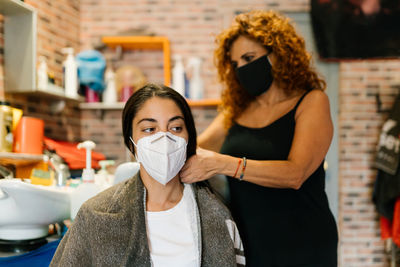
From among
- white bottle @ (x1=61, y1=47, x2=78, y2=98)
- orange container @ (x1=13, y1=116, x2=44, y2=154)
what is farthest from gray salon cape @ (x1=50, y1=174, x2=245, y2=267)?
white bottle @ (x1=61, y1=47, x2=78, y2=98)

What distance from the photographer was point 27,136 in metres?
2.20

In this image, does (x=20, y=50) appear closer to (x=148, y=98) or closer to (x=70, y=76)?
(x=70, y=76)

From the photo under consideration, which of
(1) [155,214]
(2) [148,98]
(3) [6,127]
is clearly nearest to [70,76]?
(3) [6,127]

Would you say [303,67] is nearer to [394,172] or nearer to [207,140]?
[207,140]

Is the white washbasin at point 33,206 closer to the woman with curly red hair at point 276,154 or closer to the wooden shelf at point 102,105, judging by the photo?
the woman with curly red hair at point 276,154

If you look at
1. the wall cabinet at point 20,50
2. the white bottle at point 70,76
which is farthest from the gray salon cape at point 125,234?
the white bottle at point 70,76

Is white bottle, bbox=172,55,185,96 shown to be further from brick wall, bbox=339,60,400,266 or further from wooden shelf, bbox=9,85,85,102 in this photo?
brick wall, bbox=339,60,400,266

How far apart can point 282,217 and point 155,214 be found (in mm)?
506

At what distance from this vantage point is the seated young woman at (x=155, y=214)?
4.04 feet

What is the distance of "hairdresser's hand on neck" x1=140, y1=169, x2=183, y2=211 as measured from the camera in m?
1.36

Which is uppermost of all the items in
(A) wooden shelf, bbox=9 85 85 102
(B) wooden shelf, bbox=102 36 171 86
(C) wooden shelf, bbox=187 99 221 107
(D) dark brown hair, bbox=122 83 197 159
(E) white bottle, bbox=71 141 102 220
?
(B) wooden shelf, bbox=102 36 171 86

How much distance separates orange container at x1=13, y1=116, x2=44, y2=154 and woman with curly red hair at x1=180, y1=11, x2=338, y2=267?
1246 millimetres

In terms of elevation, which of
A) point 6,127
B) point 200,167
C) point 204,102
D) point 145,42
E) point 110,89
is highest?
point 145,42

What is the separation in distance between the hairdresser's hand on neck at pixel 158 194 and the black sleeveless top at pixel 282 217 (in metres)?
0.32
